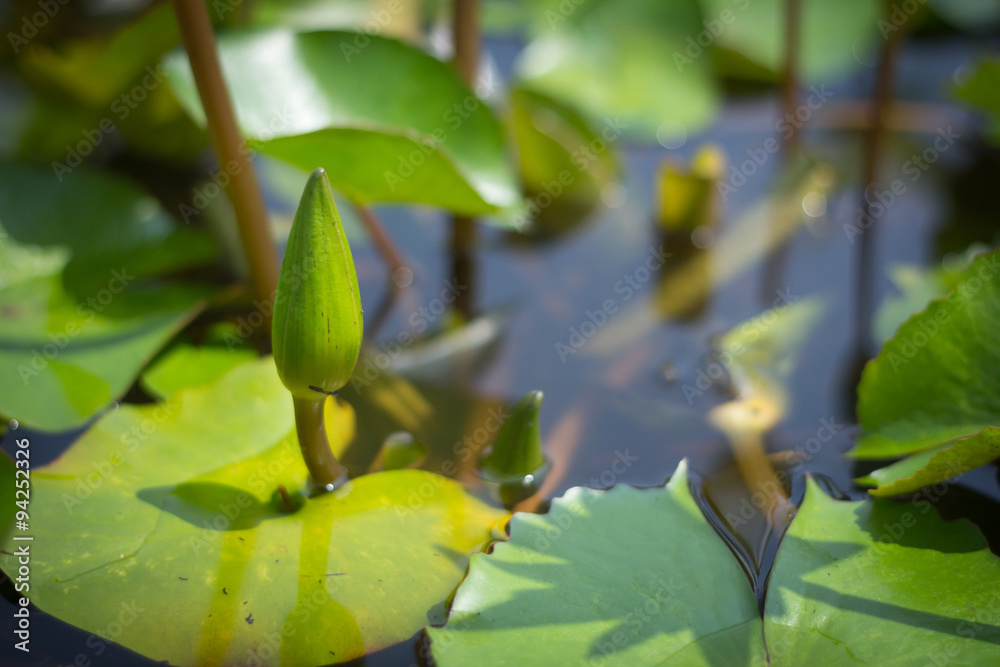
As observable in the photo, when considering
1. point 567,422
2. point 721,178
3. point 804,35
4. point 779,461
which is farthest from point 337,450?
point 804,35

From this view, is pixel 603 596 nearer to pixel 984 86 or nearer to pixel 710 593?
pixel 710 593

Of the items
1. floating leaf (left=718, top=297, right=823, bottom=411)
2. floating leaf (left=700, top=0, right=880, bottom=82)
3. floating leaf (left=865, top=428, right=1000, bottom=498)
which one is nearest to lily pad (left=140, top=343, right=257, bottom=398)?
floating leaf (left=718, top=297, right=823, bottom=411)

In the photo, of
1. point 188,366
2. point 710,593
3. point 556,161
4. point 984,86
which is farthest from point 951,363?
point 188,366

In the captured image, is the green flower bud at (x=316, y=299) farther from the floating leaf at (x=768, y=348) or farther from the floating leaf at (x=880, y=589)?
the floating leaf at (x=768, y=348)

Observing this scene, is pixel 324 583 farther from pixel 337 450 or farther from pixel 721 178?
pixel 721 178

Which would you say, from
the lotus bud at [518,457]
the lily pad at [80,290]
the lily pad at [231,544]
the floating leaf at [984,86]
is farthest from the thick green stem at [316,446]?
the floating leaf at [984,86]
